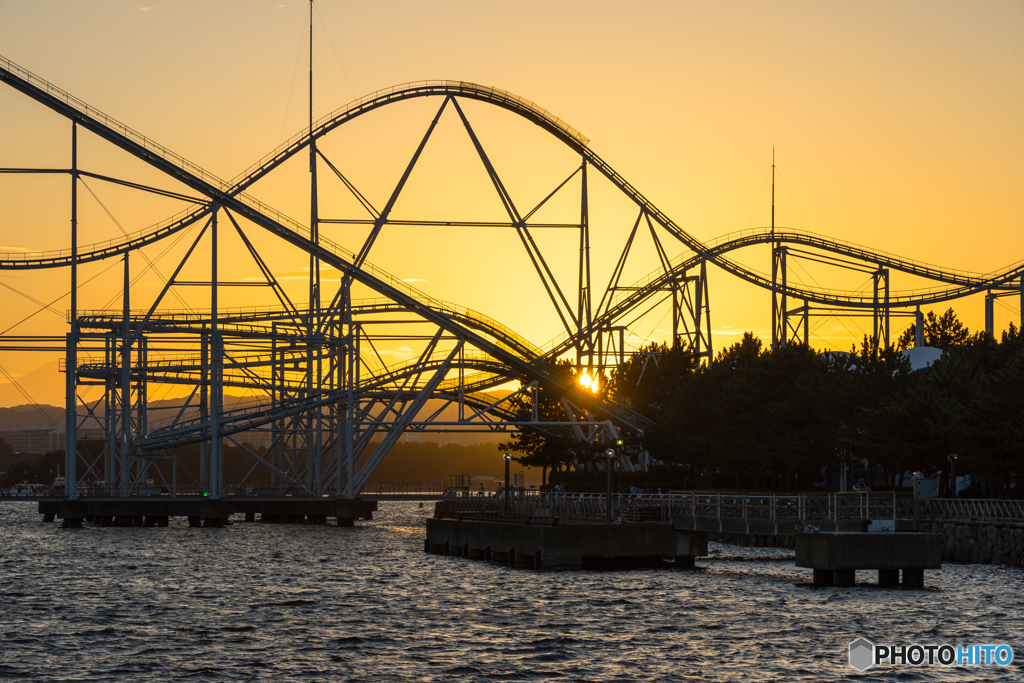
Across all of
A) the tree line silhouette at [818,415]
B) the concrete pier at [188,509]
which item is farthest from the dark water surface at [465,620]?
the concrete pier at [188,509]

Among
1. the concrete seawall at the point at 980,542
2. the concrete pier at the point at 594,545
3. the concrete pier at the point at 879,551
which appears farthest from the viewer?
the concrete seawall at the point at 980,542

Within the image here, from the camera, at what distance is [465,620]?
4003 centimetres

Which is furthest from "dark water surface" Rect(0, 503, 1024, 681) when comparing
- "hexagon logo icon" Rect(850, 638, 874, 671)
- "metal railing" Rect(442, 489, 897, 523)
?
"metal railing" Rect(442, 489, 897, 523)

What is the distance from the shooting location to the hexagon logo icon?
105ft

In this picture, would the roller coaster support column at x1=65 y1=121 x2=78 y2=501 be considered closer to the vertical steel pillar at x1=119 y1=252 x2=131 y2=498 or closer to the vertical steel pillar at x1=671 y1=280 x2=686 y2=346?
the vertical steel pillar at x1=119 y1=252 x2=131 y2=498

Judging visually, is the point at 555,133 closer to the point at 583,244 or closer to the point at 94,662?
the point at 583,244

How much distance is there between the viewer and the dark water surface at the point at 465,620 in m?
31.9

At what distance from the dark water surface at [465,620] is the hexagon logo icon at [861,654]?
1.14ft

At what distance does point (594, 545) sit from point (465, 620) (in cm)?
1420

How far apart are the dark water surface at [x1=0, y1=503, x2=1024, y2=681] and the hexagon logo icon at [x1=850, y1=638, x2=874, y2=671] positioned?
35 cm

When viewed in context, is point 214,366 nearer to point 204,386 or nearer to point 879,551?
point 204,386

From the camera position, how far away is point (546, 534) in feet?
175

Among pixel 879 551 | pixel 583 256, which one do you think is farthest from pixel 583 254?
pixel 879 551

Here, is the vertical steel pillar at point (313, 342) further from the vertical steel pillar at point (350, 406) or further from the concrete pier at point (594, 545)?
the concrete pier at point (594, 545)
